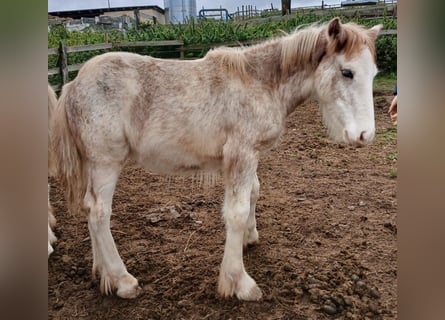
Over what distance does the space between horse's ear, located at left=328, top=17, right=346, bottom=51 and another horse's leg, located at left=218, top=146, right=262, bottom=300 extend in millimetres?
559

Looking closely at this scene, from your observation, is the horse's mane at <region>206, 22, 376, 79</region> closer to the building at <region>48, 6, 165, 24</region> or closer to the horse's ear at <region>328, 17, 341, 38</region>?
the horse's ear at <region>328, 17, 341, 38</region>

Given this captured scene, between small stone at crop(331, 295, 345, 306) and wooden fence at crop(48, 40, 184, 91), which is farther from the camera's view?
wooden fence at crop(48, 40, 184, 91)

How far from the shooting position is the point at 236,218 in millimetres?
1583

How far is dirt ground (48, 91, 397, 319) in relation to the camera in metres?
1.57

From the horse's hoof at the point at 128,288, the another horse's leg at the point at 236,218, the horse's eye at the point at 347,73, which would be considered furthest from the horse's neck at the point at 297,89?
the horse's hoof at the point at 128,288

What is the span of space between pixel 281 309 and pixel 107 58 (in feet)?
4.27

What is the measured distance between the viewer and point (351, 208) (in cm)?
243

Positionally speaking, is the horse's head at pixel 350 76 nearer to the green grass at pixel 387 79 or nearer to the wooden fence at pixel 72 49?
the green grass at pixel 387 79

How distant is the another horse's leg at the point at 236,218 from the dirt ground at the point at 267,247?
55mm

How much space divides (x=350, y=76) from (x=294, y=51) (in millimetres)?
274

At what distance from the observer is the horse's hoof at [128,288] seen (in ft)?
5.31

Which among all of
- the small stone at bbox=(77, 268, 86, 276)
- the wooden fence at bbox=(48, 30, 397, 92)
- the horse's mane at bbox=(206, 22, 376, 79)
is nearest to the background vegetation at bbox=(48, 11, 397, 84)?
the wooden fence at bbox=(48, 30, 397, 92)
